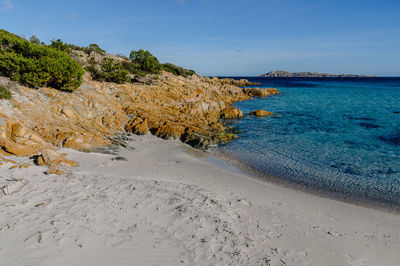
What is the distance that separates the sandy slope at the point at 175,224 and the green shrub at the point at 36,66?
9.04 m

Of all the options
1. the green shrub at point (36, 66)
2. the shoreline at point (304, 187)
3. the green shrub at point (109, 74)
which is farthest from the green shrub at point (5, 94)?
the shoreline at point (304, 187)

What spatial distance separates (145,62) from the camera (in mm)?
31562

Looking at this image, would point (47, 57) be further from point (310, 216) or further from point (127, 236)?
point (310, 216)

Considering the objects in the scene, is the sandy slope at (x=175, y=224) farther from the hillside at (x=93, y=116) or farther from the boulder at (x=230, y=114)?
the boulder at (x=230, y=114)

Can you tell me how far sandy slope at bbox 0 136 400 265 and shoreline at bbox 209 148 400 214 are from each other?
49 centimetres

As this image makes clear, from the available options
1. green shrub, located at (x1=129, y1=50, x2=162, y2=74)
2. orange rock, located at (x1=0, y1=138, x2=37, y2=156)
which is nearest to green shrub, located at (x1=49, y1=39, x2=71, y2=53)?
green shrub, located at (x1=129, y1=50, x2=162, y2=74)

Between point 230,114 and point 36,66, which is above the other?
point 36,66

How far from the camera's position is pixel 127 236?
19.3ft

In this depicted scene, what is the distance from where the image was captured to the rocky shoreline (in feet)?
34.4

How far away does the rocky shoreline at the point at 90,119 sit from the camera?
10500 mm

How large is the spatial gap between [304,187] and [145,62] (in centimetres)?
2777

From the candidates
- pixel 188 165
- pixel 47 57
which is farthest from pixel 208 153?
pixel 47 57

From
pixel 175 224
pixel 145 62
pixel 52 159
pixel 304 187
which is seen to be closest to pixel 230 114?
pixel 145 62

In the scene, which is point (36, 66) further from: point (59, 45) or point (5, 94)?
point (59, 45)
